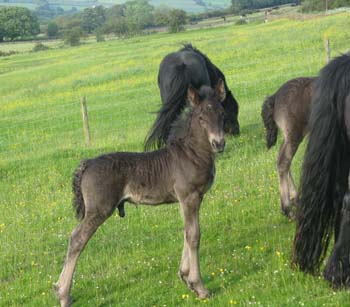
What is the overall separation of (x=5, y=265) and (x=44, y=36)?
4523 inches

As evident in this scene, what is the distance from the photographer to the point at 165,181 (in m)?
6.73

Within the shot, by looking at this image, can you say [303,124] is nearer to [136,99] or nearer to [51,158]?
[51,158]

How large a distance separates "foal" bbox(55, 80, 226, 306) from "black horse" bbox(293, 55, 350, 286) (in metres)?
0.99

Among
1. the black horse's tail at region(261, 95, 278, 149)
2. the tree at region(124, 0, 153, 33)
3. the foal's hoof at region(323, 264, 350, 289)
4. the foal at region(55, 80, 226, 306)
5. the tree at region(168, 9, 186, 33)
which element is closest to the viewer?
the foal's hoof at region(323, 264, 350, 289)

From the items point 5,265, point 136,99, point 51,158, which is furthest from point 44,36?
point 5,265

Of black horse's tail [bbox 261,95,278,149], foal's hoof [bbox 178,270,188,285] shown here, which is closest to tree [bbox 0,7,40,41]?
black horse's tail [bbox 261,95,278,149]

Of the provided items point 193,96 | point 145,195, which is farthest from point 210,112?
point 145,195

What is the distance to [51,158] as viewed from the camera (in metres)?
16.0

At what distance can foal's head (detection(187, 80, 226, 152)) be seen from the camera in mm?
6431

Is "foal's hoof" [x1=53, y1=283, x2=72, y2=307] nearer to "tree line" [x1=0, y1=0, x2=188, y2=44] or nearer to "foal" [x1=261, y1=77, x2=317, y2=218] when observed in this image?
"foal" [x1=261, y1=77, x2=317, y2=218]

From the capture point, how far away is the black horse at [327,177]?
18.9ft

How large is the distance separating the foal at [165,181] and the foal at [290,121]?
7.89ft

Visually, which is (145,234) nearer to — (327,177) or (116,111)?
(327,177)

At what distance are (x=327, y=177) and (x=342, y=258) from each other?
2.64ft
